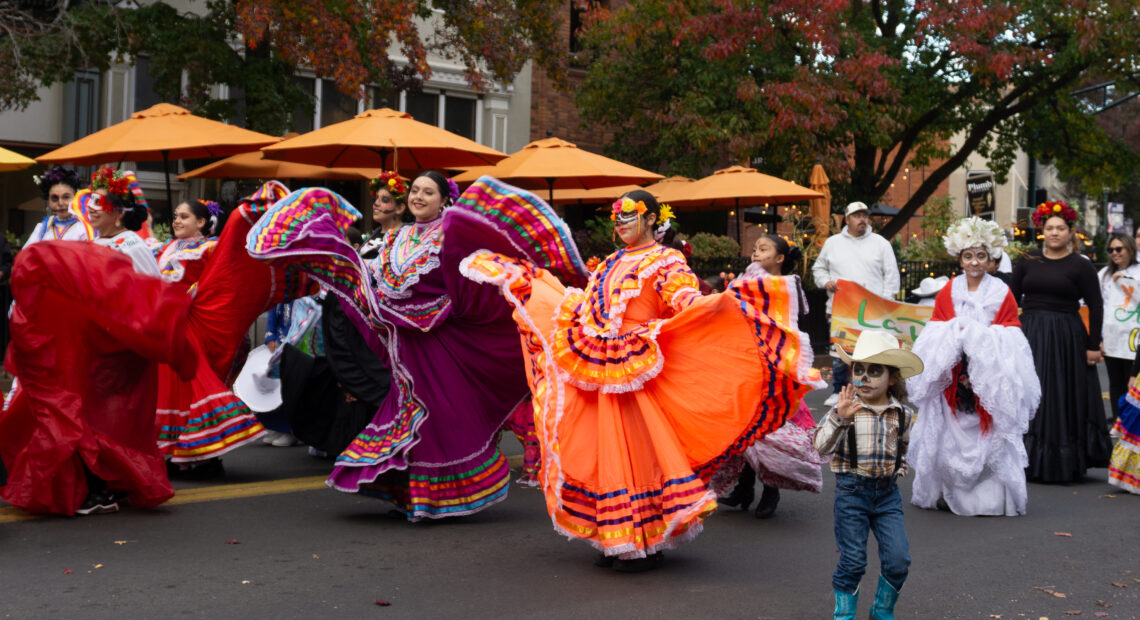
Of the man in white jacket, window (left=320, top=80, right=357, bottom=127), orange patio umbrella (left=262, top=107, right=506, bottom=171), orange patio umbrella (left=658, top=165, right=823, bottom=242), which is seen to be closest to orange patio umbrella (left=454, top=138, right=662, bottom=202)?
orange patio umbrella (left=262, top=107, right=506, bottom=171)

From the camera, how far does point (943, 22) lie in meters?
18.2

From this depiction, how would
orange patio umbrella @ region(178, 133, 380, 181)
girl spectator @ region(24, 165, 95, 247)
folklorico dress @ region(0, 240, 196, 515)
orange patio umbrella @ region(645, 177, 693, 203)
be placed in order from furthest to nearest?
orange patio umbrella @ region(645, 177, 693, 203), orange patio umbrella @ region(178, 133, 380, 181), girl spectator @ region(24, 165, 95, 247), folklorico dress @ region(0, 240, 196, 515)

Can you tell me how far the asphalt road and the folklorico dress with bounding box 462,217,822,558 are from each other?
362mm

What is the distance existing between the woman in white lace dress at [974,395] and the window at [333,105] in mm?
15452

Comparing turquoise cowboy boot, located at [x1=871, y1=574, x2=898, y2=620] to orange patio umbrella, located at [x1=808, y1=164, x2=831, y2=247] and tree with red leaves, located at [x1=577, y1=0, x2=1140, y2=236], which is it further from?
orange patio umbrella, located at [x1=808, y1=164, x2=831, y2=247]

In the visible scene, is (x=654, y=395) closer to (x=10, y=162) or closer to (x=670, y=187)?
(x=10, y=162)

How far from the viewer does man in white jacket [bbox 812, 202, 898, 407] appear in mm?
11781

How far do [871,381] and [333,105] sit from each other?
1796cm

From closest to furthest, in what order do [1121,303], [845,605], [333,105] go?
1. [845,605]
2. [1121,303]
3. [333,105]

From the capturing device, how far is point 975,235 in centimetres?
784

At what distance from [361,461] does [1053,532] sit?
3.91 meters

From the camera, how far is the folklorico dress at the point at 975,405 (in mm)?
7555

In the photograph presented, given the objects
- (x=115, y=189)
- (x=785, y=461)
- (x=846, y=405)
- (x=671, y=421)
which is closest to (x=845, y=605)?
(x=846, y=405)

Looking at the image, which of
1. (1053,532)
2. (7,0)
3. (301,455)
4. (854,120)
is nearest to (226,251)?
(301,455)
